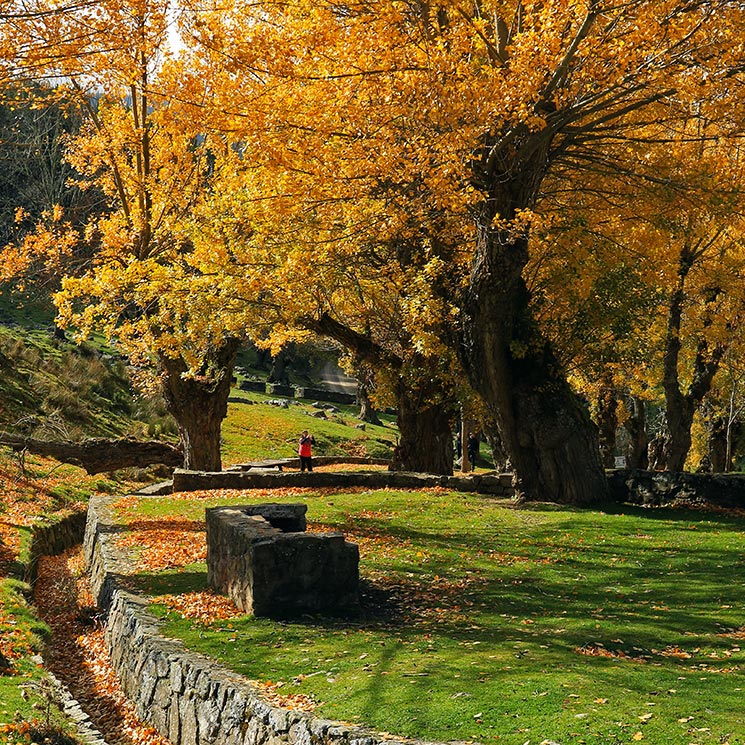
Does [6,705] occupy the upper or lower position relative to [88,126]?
lower

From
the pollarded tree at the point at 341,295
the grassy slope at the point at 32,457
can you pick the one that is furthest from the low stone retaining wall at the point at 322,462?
the pollarded tree at the point at 341,295

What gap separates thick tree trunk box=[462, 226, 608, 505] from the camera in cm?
1728

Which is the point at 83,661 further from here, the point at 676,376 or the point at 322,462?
the point at 322,462

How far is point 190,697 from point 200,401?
1586 centimetres

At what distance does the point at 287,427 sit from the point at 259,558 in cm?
3199

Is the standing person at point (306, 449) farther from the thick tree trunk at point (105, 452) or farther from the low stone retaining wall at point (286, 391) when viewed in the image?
the low stone retaining wall at point (286, 391)

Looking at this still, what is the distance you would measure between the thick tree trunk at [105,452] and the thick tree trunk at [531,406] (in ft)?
45.9

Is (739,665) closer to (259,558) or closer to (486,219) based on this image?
(259,558)

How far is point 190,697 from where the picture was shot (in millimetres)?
8203

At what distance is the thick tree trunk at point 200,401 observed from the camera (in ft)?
75.9

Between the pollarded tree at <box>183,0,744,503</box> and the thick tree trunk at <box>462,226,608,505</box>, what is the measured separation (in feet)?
0.10

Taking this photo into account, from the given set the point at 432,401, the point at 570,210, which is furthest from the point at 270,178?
the point at 432,401

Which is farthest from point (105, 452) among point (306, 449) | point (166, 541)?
point (166, 541)

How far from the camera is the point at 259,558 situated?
977 cm
